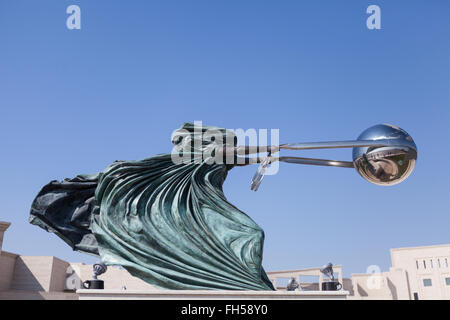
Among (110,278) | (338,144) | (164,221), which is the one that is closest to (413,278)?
(110,278)

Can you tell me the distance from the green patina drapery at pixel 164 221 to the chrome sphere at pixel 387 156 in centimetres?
279

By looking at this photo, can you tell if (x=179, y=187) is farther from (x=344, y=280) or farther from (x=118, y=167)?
(x=344, y=280)

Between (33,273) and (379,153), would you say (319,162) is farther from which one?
(33,273)

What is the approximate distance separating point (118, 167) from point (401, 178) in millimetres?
5909

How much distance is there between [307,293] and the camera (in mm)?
7164

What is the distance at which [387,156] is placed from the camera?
8812mm

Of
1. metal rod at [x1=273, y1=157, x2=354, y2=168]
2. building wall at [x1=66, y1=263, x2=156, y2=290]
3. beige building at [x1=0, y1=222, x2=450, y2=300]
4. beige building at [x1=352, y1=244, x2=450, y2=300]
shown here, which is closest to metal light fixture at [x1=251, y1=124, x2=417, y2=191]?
metal rod at [x1=273, y1=157, x2=354, y2=168]

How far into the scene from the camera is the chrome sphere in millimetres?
8789

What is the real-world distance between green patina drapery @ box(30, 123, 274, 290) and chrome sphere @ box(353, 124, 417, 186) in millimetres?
2789

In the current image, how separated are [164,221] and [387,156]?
4668mm

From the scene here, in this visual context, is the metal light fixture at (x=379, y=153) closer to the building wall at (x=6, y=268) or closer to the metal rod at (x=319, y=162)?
the metal rod at (x=319, y=162)

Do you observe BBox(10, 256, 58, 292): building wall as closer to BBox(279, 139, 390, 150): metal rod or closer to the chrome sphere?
BBox(279, 139, 390, 150): metal rod

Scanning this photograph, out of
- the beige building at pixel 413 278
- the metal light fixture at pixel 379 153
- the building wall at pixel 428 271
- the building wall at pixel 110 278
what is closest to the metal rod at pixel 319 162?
the metal light fixture at pixel 379 153

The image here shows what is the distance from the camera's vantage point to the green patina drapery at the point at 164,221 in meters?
7.76
